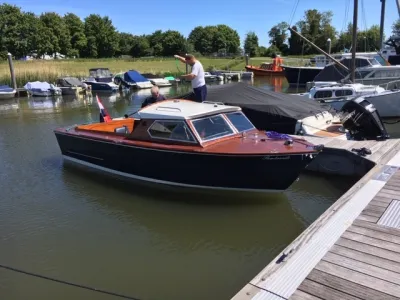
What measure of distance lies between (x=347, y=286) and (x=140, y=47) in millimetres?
105197

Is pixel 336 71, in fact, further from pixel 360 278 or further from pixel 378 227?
pixel 360 278

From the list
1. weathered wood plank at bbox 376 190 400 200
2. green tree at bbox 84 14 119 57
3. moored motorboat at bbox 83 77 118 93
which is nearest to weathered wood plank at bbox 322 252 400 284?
weathered wood plank at bbox 376 190 400 200

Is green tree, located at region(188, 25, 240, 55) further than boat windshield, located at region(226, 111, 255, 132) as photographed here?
Yes

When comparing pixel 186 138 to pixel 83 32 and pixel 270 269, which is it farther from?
pixel 83 32

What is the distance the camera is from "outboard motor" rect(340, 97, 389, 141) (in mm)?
10586

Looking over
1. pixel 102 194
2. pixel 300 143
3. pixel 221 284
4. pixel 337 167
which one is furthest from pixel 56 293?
pixel 337 167

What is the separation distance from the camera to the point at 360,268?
169 inches

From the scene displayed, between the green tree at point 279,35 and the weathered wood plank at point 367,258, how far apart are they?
95483mm

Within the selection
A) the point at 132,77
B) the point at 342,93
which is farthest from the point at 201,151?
the point at 132,77

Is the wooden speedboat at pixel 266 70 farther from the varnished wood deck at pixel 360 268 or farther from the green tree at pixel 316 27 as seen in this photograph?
the varnished wood deck at pixel 360 268

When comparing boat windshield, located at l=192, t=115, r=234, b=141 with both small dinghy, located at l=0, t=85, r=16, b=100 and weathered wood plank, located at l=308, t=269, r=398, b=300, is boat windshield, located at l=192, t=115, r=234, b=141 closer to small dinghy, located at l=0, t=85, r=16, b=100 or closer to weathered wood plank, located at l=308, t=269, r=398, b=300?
weathered wood plank, located at l=308, t=269, r=398, b=300

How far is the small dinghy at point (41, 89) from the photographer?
29984 mm

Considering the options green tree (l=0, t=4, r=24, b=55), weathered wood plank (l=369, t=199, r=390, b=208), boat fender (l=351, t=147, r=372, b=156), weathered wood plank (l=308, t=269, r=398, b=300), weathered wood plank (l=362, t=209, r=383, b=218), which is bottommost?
weathered wood plank (l=308, t=269, r=398, b=300)

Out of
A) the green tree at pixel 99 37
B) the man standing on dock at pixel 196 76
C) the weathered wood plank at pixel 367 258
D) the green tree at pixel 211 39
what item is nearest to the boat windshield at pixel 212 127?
the man standing on dock at pixel 196 76
